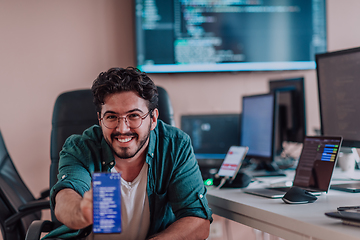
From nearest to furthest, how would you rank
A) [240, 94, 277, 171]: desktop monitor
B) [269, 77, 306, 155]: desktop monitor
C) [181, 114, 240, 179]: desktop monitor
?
[240, 94, 277, 171]: desktop monitor, [269, 77, 306, 155]: desktop monitor, [181, 114, 240, 179]: desktop monitor

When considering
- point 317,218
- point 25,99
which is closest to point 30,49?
point 25,99

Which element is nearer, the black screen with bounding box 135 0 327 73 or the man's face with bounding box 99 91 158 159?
the man's face with bounding box 99 91 158 159

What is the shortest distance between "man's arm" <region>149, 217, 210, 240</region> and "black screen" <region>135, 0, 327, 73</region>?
1480mm

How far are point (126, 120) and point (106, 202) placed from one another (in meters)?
0.44

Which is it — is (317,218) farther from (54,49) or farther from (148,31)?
(54,49)

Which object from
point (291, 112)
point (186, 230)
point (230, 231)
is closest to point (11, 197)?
point (186, 230)

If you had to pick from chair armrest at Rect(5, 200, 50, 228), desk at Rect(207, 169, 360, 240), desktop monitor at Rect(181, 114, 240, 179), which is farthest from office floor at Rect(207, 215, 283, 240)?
chair armrest at Rect(5, 200, 50, 228)

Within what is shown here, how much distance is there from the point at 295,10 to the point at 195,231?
2012mm

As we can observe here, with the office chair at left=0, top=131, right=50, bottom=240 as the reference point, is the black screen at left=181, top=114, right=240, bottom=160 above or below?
above

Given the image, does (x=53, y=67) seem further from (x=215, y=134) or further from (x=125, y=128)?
(x=125, y=128)

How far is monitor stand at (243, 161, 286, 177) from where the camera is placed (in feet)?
5.62

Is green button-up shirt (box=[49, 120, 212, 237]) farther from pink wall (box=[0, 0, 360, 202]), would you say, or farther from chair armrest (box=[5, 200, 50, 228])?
pink wall (box=[0, 0, 360, 202])

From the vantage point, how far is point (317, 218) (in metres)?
0.91

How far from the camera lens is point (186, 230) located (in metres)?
1.12
